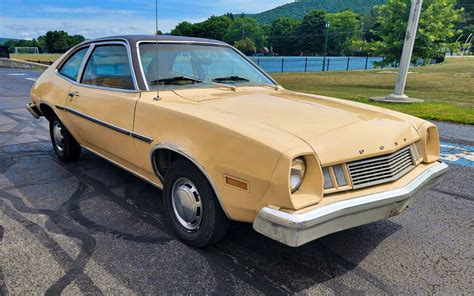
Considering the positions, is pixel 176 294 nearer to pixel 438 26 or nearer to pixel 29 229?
pixel 29 229

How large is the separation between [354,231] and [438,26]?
559 inches

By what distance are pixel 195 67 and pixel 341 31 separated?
86.5 metres

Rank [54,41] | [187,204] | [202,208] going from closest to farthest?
[202,208] → [187,204] → [54,41]

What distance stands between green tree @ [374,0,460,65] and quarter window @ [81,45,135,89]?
44.6ft

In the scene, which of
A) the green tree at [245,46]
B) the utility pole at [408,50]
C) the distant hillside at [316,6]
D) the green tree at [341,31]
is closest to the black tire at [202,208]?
the utility pole at [408,50]

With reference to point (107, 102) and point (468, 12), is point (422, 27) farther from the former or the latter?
point (468, 12)

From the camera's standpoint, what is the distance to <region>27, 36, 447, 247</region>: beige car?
7.07ft

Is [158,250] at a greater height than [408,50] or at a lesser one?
lesser

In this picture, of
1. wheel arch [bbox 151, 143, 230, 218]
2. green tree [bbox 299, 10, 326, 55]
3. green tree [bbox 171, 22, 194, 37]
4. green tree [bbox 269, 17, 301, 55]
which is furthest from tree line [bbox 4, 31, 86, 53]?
wheel arch [bbox 151, 143, 230, 218]

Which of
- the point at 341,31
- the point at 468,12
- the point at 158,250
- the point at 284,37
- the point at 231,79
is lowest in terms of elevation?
the point at 158,250

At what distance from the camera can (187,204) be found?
8.95 feet

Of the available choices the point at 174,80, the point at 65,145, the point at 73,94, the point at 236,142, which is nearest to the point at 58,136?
the point at 65,145

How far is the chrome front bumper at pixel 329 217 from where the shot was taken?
2.02 metres

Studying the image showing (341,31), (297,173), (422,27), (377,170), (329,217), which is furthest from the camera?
(341,31)
